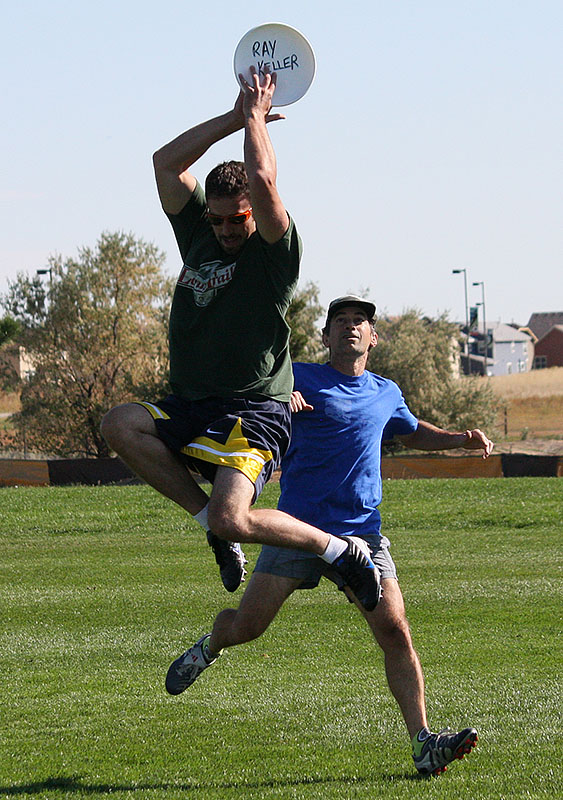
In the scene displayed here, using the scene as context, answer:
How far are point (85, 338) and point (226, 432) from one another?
114 feet

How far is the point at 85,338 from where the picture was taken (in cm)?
3881

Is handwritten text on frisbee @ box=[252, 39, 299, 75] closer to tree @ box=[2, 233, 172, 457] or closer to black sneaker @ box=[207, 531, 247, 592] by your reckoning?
black sneaker @ box=[207, 531, 247, 592]

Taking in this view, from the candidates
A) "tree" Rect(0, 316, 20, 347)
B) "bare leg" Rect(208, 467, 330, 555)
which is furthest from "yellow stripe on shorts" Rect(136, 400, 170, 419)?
"tree" Rect(0, 316, 20, 347)

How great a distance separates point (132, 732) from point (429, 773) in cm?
196

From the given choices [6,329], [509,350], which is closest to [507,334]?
[509,350]

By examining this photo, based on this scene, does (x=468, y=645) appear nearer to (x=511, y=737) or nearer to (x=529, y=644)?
(x=529, y=644)

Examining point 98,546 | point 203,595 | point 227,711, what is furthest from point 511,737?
point 98,546

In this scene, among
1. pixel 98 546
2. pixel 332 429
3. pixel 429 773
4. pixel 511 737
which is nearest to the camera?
pixel 429 773

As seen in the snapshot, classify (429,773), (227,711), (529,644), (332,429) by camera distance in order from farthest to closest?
(529,644), (227,711), (332,429), (429,773)

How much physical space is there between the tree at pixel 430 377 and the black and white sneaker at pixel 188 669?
1345 inches

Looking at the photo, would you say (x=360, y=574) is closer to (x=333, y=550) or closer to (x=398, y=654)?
(x=333, y=550)

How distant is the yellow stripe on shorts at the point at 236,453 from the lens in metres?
4.92

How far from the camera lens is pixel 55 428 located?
38.2 m

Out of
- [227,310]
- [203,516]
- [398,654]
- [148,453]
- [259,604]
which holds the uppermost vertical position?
[227,310]
